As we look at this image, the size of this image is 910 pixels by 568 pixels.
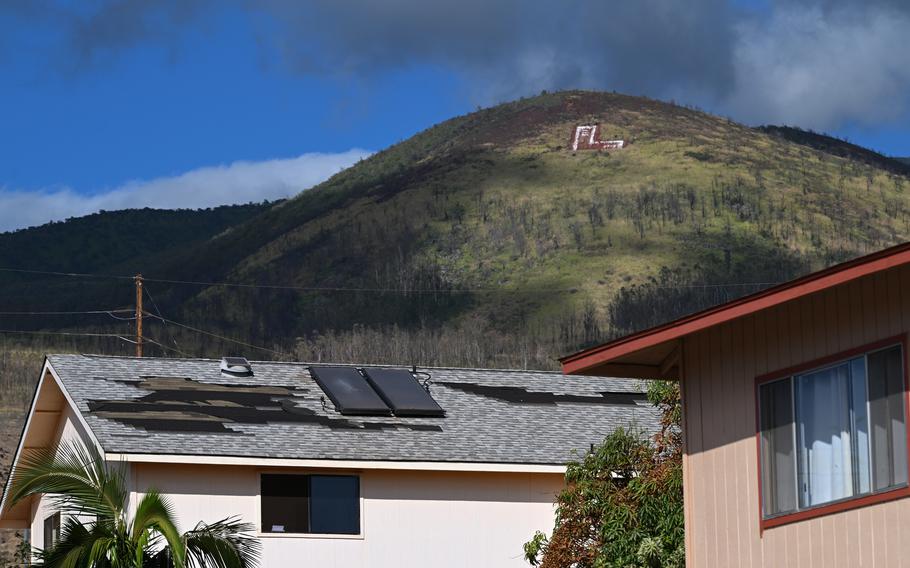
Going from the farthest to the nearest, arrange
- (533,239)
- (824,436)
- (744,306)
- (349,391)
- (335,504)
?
(533,239) → (349,391) → (335,504) → (744,306) → (824,436)

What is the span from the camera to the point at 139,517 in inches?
699

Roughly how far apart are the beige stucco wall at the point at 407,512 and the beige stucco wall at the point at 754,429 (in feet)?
28.1

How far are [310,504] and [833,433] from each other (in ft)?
38.6

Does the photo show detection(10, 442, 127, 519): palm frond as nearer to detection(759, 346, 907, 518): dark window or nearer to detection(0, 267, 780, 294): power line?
detection(759, 346, 907, 518): dark window

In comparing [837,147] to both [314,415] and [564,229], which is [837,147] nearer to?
[564,229]

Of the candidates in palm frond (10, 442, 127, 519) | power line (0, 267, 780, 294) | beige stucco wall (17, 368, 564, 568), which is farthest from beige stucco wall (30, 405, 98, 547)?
power line (0, 267, 780, 294)

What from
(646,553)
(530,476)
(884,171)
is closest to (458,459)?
(530,476)

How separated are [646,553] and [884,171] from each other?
400ft

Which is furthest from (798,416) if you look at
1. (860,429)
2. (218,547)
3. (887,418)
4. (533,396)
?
(533,396)

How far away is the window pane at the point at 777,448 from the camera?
15.2m

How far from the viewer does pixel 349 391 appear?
27.2 metres

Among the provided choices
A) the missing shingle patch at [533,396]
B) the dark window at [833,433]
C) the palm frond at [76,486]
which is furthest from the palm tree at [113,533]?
the missing shingle patch at [533,396]

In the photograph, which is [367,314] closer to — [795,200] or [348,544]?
[795,200]

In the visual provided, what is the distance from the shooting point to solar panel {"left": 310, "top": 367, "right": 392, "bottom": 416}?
2633 cm
